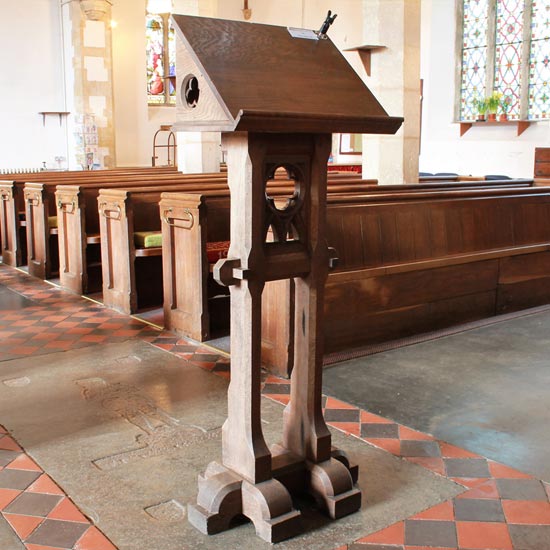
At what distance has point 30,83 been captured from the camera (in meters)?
13.2

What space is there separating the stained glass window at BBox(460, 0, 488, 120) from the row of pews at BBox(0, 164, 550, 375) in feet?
22.9

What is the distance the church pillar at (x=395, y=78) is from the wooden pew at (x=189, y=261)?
197 cm

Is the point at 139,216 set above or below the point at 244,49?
below

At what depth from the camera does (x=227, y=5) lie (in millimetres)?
15156

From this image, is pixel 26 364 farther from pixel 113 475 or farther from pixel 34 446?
pixel 113 475

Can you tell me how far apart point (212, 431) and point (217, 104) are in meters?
1.39

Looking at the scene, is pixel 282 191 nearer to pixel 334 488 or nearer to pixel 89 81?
pixel 334 488

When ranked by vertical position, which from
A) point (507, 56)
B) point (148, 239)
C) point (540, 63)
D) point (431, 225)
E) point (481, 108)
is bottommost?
point (148, 239)

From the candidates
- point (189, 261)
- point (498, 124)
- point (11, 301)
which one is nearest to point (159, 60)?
point (498, 124)

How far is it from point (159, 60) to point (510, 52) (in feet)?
24.4

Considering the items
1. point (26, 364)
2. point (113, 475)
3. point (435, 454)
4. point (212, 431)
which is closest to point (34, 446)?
point (113, 475)

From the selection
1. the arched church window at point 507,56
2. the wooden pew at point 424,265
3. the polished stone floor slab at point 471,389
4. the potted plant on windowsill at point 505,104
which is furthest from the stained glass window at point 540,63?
the polished stone floor slab at point 471,389

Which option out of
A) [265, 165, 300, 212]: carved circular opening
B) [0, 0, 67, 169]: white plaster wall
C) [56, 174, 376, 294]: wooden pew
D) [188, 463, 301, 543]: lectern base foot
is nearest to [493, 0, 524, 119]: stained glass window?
[265, 165, 300, 212]: carved circular opening

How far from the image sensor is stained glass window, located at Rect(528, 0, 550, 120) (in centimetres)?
1098
